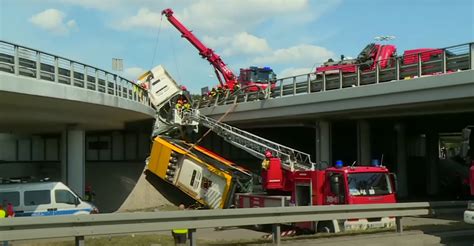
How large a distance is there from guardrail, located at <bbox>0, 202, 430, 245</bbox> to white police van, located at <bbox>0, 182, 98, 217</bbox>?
37.2 ft

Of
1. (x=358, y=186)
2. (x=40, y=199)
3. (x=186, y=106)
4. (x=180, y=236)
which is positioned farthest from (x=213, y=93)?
(x=180, y=236)

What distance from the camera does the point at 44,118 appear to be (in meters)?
25.2

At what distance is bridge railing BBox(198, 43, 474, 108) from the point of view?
66.5ft

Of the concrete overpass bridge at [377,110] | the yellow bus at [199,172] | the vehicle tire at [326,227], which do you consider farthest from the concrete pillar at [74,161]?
the vehicle tire at [326,227]

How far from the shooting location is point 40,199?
1981cm

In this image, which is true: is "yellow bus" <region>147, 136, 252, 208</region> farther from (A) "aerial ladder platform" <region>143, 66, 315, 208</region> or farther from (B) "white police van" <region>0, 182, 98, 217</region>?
(B) "white police van" <region>0, 182, 98, 217</region>

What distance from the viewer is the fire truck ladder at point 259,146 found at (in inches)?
852

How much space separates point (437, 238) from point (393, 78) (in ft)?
39.6

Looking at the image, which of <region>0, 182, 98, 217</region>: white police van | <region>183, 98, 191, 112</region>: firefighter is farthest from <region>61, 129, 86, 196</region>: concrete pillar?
<region>0, 182, 98, 217</region>: white police van

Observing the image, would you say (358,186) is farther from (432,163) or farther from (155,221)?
(432,163)

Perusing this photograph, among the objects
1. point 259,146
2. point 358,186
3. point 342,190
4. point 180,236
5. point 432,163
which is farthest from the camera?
point 432,163

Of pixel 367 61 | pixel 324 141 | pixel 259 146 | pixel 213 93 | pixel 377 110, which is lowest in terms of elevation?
pixel 259 146

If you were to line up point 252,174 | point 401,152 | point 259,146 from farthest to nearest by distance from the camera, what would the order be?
point 401,152, point 259,146, point 252,174

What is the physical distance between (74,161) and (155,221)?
1995 cm
